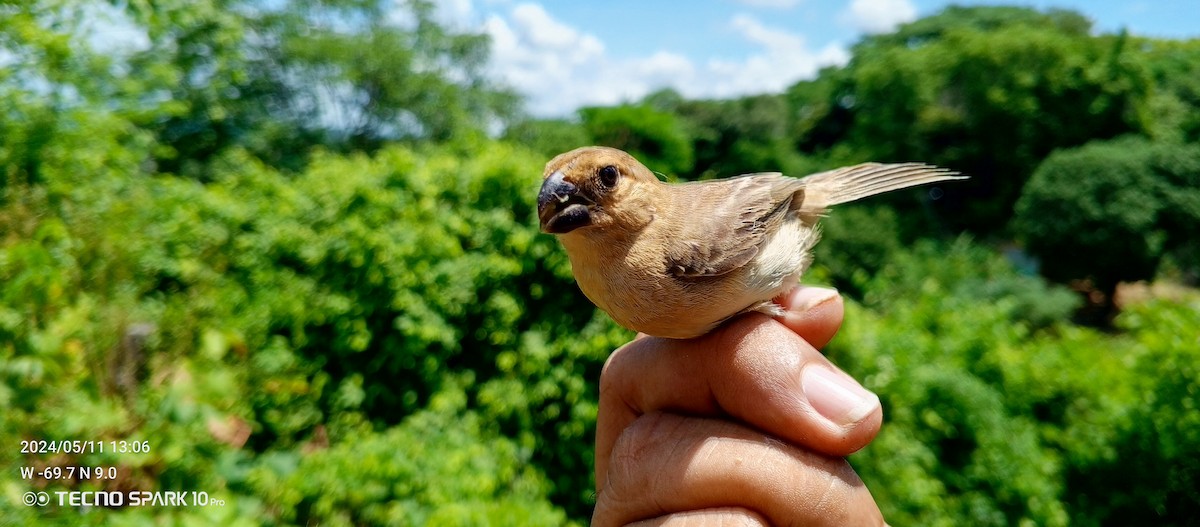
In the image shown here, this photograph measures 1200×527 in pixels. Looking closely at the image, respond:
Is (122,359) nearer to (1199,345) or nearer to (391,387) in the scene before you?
(391,387)

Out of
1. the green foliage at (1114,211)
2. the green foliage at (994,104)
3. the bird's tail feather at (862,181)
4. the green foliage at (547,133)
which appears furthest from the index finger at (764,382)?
the green foliage at (994,104)

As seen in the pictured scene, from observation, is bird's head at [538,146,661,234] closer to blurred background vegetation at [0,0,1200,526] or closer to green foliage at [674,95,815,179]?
blurred background vegetation at [0,0,1200,526]

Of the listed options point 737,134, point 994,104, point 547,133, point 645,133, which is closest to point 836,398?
point 645,133

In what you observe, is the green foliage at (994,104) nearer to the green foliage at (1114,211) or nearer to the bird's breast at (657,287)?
the green foliage at (1114,211)

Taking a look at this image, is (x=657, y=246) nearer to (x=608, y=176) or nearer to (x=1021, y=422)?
(x=608, y=176)

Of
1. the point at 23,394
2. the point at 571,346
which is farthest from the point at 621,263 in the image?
the point at 571,346

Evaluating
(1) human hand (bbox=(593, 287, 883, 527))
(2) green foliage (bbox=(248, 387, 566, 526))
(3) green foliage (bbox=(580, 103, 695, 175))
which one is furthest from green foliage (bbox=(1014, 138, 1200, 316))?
(1) human hand (bbox=(593, 287, 883, 527))

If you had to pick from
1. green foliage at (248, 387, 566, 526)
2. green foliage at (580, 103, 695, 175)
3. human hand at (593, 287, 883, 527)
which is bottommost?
green foliage at (580, 103, 695, 175)
